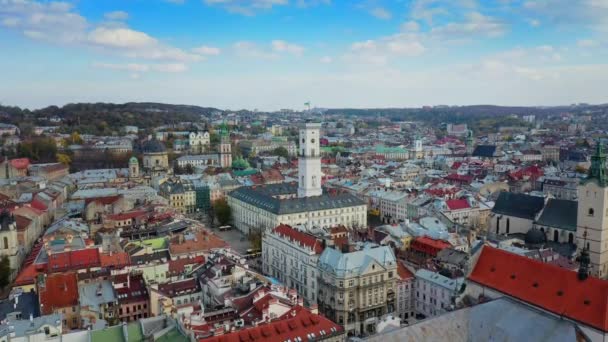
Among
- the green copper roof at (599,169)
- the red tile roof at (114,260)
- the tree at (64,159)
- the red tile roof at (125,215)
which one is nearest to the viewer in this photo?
the red tile roof at (114,260)

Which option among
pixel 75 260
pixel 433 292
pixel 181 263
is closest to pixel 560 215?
pixel 433 292

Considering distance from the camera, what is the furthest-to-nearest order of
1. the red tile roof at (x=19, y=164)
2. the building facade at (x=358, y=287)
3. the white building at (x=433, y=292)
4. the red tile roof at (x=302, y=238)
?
the red tile roof at (x=19, y=164)
the red tile roof at (x=302, y=238)
the building facade at (x=358, y=287)
the white building at (x=433, y=292)

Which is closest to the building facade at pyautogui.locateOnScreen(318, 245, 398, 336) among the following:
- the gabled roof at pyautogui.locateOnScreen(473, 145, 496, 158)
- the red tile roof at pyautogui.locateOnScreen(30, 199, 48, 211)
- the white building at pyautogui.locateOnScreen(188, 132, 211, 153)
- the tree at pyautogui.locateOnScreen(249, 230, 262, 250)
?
the tree at pyautogui.locateOnScreen(249, 230, 262, 250)

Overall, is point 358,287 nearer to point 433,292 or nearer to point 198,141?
point 433,292

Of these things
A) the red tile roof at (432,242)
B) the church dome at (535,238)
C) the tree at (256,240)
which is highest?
the church dome at (535,238)

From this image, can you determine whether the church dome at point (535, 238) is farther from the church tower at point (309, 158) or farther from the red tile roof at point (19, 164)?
the red tile roof at point (19, 164)

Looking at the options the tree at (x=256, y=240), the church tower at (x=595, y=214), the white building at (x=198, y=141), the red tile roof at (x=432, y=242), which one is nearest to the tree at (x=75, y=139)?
the white building at (x=198, y=141)

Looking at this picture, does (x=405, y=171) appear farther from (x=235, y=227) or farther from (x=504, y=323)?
(x=504, y=323)
